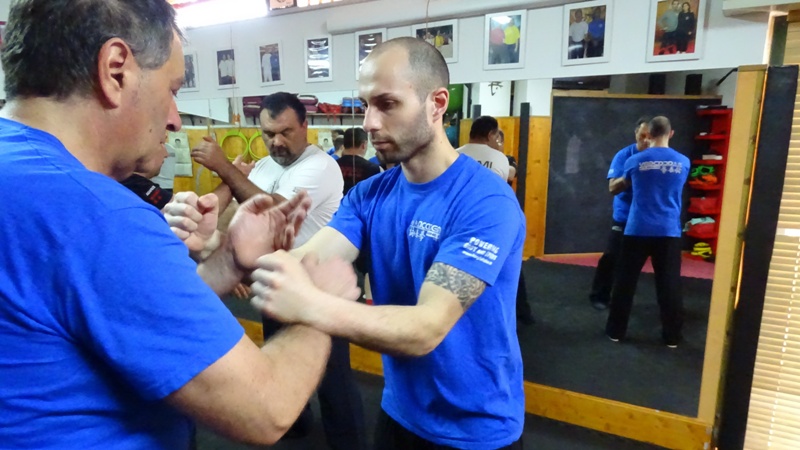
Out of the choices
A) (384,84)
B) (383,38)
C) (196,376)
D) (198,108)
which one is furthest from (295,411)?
(198,108)

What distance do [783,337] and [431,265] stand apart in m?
1.88

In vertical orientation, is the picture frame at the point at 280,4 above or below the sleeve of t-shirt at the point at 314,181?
above

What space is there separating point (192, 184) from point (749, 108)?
3.54 meters

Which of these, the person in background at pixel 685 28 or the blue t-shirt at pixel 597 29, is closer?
the person in background at pixel 685 28

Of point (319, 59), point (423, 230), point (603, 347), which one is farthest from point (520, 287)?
point (423, 230)

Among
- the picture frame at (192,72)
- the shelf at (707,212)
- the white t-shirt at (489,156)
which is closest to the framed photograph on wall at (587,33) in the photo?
the white t-shirt at (489,156)

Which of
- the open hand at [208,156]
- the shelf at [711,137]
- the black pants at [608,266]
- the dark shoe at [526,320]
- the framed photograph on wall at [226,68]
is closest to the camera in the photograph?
the open hand at [208,156]

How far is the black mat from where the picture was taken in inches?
110

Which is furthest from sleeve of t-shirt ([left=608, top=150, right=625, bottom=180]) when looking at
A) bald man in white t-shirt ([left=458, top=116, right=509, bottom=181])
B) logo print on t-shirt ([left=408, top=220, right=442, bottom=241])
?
logo print on t-shirt ([left=408, top=220, right=442, bottom=241])

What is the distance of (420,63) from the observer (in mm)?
1315

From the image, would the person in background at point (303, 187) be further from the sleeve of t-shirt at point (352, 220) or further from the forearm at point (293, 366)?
the forearm at point (293, 366)

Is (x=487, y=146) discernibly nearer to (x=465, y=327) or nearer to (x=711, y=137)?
(x=711, y=137)

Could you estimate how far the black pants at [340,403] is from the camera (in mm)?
2258

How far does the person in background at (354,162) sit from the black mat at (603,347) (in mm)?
1194
